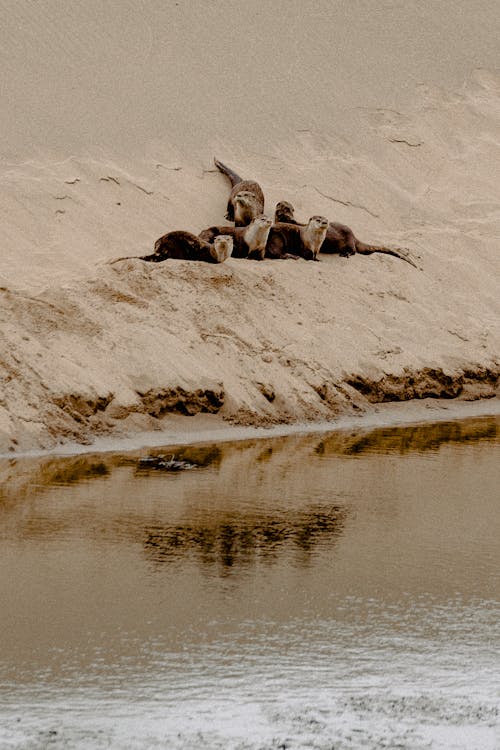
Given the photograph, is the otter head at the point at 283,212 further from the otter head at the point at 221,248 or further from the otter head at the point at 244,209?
the otter head at the point at 221,248

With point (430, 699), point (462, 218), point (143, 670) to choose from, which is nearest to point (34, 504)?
point (143, 670)

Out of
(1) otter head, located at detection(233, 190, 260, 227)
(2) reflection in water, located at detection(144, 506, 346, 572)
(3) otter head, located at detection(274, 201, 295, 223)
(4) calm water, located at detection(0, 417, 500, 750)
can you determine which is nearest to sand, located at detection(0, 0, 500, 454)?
(1) otter head, located at detection(233, 190, 260, 227)

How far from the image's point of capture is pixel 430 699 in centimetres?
520

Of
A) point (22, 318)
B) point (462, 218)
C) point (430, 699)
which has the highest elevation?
point (462, 218)

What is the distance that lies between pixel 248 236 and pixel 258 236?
121 millimetres

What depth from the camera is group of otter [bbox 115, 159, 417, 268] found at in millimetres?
12836

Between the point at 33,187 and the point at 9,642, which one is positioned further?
the point at 33,187

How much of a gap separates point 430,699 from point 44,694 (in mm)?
1394

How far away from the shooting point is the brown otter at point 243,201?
1400 cm

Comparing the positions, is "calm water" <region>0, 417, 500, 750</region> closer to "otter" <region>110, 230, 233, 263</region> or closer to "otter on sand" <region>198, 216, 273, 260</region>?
"otter" <region>110, 230, 233, 263</region>

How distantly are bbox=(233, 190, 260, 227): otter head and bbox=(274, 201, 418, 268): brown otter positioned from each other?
0.53 meters

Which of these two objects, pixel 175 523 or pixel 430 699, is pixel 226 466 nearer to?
pixel 175 523

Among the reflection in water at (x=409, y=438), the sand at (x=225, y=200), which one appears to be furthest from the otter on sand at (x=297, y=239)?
the reflection in water at (x=409, y=438)

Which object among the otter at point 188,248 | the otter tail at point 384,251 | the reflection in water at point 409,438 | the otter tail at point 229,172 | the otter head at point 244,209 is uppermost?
the otter tail at point 229,172
